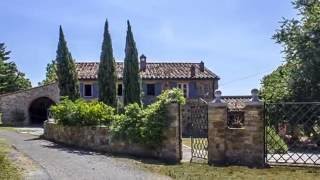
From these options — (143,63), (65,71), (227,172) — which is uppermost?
(143,63)

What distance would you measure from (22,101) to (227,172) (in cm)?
3453

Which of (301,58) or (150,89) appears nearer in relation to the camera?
(301,58)

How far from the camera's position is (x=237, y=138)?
596 inches

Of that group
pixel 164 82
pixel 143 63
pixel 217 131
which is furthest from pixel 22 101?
pixel 217 131

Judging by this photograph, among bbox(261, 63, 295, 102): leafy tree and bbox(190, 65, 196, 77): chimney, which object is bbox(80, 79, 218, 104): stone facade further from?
bbox(261, 63, 295, 102): leafy tree

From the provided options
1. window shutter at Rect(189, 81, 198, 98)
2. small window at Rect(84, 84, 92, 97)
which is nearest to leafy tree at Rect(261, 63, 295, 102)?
window shutter at Rect(189, 81, 198, 98)

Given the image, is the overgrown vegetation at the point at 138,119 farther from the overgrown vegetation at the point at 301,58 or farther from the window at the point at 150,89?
the window at the point at 150,89

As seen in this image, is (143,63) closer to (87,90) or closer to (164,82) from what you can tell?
(164,82)

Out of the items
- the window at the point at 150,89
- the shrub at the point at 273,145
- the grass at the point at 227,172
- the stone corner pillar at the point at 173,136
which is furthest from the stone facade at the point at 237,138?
the window at the point at 150,89

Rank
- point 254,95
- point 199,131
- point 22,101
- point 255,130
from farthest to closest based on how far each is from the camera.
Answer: point 22,101
point 199,131
point 254,95
point 255,130

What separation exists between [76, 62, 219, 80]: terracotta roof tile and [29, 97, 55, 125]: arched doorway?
3.98 metres

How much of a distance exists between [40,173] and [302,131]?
37.6 feet

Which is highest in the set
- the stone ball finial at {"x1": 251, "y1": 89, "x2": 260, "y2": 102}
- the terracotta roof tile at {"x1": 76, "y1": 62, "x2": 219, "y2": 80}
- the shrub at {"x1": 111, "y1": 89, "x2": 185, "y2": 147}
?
the terracotta roof tile at {"x1": 76, "y1": 62, "x2": 219, "y2": 80}

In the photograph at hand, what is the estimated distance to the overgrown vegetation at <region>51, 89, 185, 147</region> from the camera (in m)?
16.5
